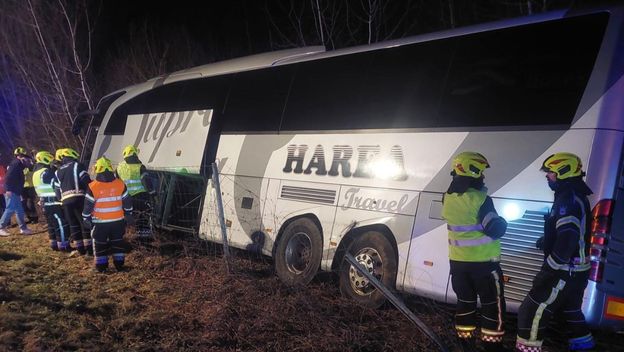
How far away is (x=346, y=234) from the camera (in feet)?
18.0

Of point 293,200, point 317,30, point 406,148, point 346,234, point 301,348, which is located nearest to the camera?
point 301,348

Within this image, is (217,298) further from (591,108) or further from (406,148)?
(591,108)

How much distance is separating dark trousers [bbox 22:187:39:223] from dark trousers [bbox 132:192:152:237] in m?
5.01

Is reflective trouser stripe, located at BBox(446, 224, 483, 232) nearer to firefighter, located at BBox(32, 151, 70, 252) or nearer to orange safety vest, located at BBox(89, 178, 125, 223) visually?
orange safety vest, located at BBox(89, 178, 125, 223)

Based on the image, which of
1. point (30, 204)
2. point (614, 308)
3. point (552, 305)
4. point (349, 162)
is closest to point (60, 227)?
point (30, 204)

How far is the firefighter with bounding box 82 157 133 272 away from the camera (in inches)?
256

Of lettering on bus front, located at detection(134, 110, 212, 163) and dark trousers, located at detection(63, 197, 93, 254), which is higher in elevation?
lettering on bus front, located at detection(134, 110, 212, 163)

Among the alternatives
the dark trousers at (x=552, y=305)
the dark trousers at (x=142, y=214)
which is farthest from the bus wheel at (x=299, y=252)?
the dark trousers at (x=142, y=214)

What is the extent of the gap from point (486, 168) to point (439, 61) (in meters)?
1.41

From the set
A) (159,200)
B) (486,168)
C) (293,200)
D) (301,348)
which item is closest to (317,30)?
(159,200)

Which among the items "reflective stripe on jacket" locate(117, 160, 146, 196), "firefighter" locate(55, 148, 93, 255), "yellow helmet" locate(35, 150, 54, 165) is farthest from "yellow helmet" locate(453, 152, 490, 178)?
"yellow helmet" locate(35, 150, 54, 165)

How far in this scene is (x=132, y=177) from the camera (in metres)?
7.84

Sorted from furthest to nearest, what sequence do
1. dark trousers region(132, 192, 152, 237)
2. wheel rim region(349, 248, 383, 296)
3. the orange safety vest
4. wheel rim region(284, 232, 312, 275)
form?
dark trousers region(132, 192, 152, 237), the orange safety vest, wheel rim region(284, 232, 312, 275), wheel rim region(349, 248, 383, 296)

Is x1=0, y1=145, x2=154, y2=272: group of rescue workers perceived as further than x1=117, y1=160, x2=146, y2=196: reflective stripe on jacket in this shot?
No
